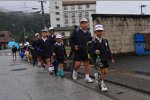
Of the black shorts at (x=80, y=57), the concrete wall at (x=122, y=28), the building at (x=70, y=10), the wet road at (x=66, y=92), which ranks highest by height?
the building at (x=70, y=10)

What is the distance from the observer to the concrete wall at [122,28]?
15763 mm

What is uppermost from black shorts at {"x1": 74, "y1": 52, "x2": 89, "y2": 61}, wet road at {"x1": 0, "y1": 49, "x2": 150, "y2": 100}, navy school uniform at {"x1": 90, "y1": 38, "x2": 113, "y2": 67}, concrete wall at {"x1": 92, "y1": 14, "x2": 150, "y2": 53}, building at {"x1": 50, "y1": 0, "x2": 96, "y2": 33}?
building at {"x1": 50, "y1": 0, "x2": 96, "y2": 33}

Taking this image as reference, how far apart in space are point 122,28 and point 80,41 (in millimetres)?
7934

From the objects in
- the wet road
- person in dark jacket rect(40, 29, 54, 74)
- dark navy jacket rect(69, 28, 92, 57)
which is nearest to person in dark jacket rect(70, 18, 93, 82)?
dark navy jacket rect(69, 28, 92, 57)

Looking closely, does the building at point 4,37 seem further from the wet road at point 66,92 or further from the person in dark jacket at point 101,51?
the person in dark jacket at point 101,51

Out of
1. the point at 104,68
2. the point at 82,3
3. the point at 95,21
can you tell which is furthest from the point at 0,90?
the point at 82,3

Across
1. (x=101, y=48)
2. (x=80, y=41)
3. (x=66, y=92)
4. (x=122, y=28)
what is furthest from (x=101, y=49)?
(x=122, y=28)

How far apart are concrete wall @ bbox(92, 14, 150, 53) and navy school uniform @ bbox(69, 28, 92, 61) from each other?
632 cm

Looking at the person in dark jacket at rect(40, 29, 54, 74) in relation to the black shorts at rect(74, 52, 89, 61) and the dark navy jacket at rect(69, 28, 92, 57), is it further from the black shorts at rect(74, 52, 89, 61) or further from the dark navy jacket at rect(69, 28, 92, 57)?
the dark navy jacket at rect(69, 28, 92, 57)

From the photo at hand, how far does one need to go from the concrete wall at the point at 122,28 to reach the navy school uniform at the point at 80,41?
632cm

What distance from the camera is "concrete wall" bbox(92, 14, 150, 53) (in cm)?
1576

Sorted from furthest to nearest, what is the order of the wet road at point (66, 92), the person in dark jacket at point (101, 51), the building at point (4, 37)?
1. the building at point (4, 37)
2. the person in dark jacket at point (101, 51)
3. the wet road at point (66, 92)

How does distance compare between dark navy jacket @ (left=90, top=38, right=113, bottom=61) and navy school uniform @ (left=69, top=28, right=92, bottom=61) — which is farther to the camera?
navy school uniform @ (left=69, top=28, right=92, bottom=61)

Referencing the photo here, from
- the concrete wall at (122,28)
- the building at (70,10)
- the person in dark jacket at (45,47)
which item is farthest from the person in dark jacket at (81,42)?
the building at (70,10)
